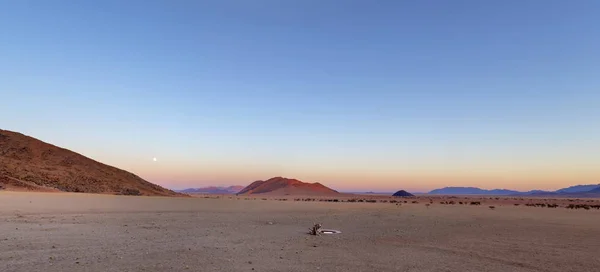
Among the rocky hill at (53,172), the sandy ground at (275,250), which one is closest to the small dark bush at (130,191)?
the rocky hill at (53,172)

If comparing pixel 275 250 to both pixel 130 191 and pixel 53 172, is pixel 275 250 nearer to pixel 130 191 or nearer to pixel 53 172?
pixel 53 172

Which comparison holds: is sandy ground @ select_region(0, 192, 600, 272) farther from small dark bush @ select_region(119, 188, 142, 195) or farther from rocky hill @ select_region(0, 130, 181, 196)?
small dark bush @ select_region(119, 188, 142, 195)

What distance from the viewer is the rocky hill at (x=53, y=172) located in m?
53.2

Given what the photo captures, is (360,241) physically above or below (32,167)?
below

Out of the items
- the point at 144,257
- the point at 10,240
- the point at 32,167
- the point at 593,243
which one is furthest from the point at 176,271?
the point at 32,167

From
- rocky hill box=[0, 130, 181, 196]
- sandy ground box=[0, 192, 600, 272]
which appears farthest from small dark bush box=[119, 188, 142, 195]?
sandy ground box=[0, 192, 600, 272]

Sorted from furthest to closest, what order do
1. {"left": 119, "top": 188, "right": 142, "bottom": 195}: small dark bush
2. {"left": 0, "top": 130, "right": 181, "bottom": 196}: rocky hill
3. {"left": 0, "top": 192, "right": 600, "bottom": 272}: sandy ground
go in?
1. {"left": 119, "top": 188, "right": 142, "bottom": 195}: small dark bush
2. {"left": 0, "top": 130, "right": 181, "bottom": 196}: rocky hill
3. {"left": 0, "top": 192, "right": 600, "bottom": 272}: sandy ground

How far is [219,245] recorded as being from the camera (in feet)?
45.6

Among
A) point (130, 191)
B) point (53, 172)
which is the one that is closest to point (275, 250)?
point (53, 172)

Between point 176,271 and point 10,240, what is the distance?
8.08 meters

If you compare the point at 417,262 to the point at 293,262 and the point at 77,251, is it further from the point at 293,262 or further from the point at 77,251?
the point at 77,251

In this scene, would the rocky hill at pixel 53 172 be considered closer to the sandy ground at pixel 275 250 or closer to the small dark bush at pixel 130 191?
the small dark bush at pixel 130 191

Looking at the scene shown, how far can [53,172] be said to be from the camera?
60.2 meters

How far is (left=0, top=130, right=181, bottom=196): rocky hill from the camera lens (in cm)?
5325
